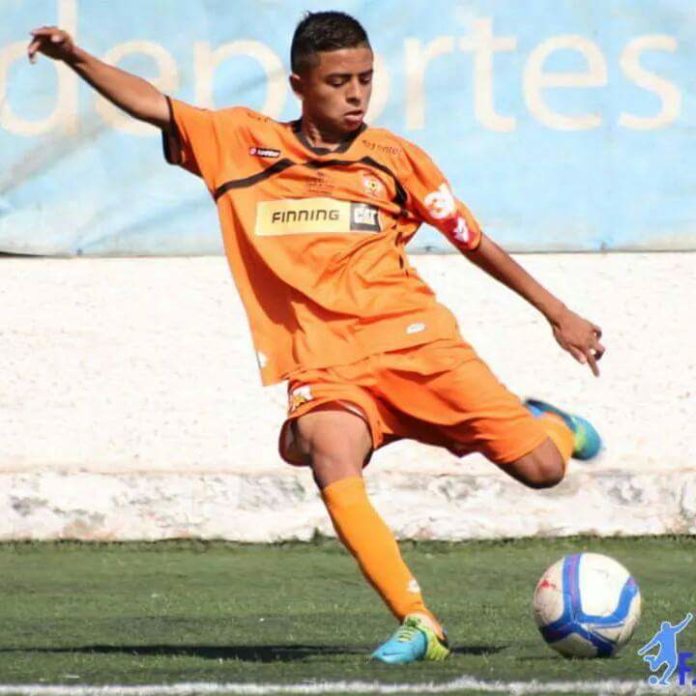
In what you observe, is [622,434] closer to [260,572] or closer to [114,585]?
[260,572]

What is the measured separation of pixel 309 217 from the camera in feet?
18.4

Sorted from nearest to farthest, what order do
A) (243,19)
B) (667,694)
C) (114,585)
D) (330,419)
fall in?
(667,694), (330,419), (114,585), (243,19)

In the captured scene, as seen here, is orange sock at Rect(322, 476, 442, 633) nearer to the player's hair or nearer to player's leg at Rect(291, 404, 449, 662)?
player's leg at Rect(291, 404, 449, 662)

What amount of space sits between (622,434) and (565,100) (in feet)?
4.91

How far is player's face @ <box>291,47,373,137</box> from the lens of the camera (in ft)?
18.4

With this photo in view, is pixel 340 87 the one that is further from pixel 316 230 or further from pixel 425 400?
pixel 425 400

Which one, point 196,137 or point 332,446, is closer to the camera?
point 332,446

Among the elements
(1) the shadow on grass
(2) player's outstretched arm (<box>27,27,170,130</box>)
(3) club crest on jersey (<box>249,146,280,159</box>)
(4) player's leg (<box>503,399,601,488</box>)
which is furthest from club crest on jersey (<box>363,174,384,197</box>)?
(1) the shadow on grass

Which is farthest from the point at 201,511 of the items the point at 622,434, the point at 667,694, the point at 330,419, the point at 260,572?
the point at 667,694

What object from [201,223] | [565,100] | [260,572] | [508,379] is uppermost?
[565,100]

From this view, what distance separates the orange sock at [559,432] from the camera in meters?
5.89

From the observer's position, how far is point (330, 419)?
5402 millimetres

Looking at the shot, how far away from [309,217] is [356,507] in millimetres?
862

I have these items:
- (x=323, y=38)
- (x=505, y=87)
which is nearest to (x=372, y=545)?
(x=323, y=38)
